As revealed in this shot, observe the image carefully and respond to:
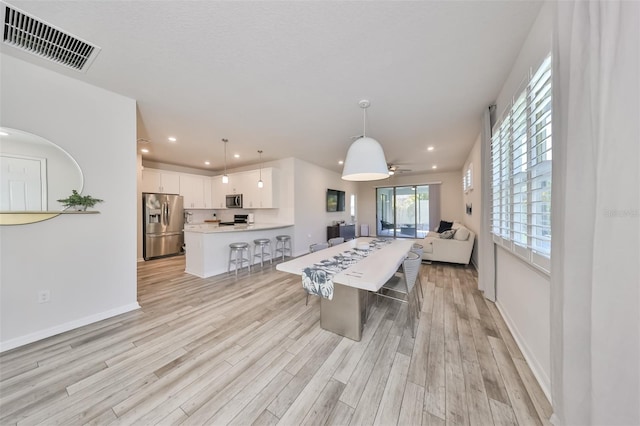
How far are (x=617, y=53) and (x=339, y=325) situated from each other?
→ 2365 millimetres

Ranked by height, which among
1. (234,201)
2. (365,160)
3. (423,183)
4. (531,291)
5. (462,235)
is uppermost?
(423,183)

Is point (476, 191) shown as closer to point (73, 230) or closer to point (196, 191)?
point (73, 230)

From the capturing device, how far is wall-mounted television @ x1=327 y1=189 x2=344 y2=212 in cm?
679

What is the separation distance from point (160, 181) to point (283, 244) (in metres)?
3.75

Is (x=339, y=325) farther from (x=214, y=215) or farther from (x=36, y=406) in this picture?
(x=214, y=215)

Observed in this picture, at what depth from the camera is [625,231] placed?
2.24 ft

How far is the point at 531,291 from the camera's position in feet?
5.68

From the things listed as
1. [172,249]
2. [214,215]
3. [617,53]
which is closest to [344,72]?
[617,53]

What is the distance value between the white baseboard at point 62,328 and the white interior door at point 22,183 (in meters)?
1.22

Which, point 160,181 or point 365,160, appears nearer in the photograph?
point 365,160

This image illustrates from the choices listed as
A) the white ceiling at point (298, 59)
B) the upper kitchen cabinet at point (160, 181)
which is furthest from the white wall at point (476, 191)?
the upper kitchen cabinet at point (160, 181)

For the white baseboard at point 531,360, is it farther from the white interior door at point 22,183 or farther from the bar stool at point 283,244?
the white interior door at point 22,183

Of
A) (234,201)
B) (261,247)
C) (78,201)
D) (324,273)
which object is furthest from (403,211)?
(78,201)

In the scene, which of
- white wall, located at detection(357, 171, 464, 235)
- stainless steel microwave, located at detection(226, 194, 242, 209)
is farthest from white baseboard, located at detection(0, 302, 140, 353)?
white wall, located at detection(357, 171, 464, 235)
